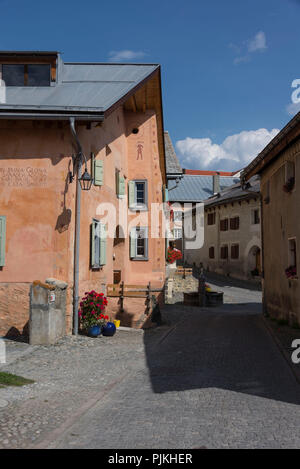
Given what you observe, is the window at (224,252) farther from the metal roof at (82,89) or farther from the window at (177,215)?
the metal roof at (82,89)

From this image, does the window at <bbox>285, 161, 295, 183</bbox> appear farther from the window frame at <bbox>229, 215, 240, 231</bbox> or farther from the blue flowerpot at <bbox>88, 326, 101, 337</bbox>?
the window frame at <bbox>229, 215, 240, 231</bbox>

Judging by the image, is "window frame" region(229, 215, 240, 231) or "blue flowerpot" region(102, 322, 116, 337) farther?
"window frame" region(229, 215, 240, 231)

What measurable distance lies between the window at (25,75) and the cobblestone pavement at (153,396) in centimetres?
790

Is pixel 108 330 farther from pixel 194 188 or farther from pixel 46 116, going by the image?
pixel 194 188

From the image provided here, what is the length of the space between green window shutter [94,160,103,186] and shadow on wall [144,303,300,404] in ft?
15.6

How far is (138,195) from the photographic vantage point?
798 inches

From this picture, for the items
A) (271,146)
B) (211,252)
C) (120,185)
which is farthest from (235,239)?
(271,146)

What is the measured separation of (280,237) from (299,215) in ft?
8.34

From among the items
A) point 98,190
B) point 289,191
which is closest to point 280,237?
point 289,191

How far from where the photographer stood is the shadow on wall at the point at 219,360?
7.49 metres

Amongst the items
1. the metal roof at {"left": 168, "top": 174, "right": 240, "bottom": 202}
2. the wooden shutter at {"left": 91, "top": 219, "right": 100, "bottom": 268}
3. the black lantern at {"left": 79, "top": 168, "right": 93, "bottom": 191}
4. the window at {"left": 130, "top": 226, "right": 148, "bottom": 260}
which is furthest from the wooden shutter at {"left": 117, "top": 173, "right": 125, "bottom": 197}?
the metal roof at {"left": 168, "top": 174, "right": 240, "bottom": 202}

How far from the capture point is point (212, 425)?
18.0ft

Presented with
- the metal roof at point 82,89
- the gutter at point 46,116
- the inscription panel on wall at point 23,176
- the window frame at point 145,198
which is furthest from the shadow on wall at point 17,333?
the window frame at point 145,198

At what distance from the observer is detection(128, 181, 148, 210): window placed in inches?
776
